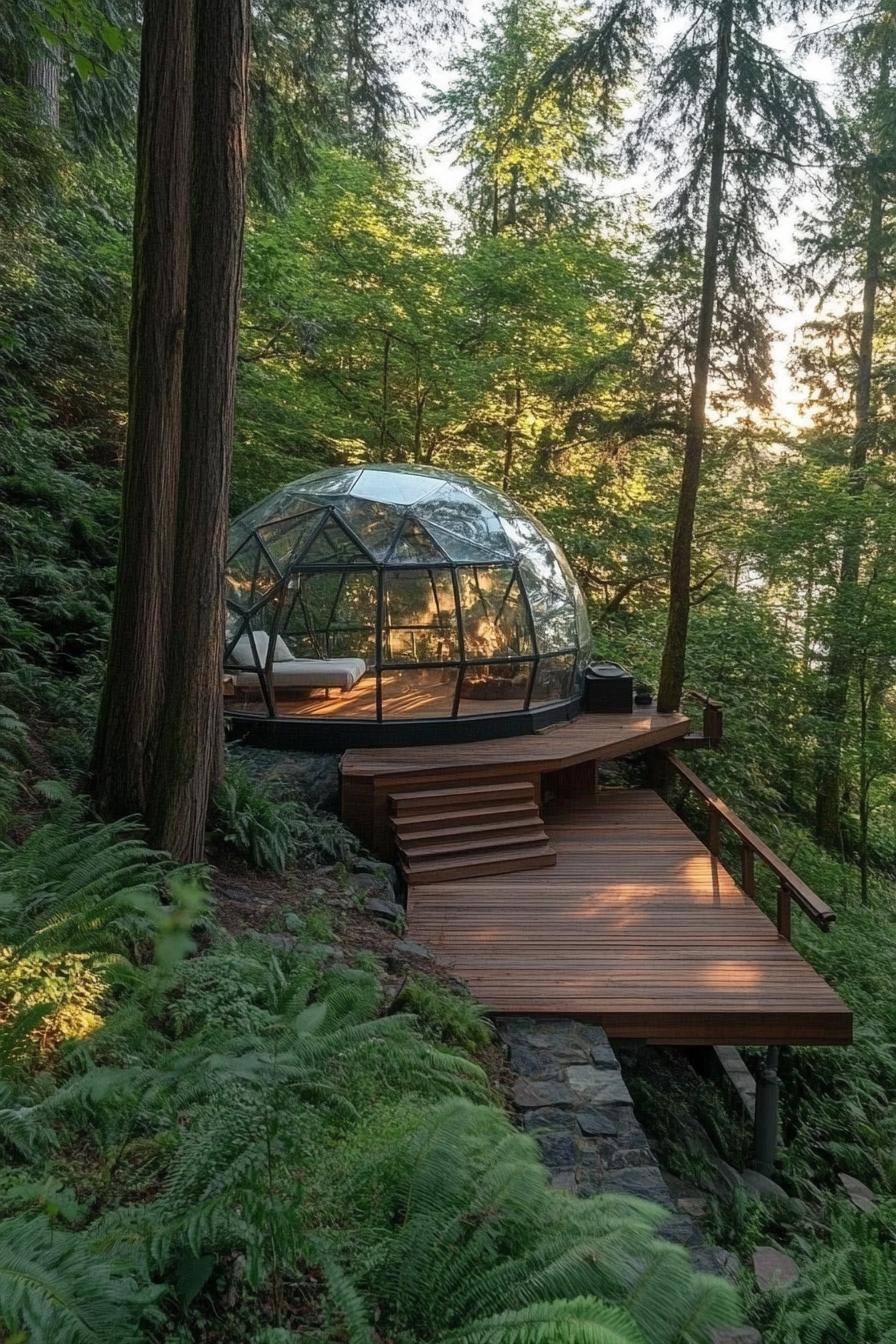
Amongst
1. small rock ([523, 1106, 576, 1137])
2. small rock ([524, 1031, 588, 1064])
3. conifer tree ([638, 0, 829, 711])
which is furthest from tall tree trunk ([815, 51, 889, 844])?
small rock ([523, 1106, 576, 1137])

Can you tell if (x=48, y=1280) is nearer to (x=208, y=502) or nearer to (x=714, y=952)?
(x=208, y=502)

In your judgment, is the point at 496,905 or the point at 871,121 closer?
the point at 496,905

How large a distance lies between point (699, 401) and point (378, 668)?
531 centimetres

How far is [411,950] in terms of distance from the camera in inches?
227

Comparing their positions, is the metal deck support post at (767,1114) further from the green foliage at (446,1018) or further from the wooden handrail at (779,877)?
the green foliage at (446,1018)

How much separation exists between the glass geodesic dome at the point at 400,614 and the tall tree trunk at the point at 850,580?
17.1 feet

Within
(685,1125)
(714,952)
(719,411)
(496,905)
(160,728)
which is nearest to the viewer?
(160,728)

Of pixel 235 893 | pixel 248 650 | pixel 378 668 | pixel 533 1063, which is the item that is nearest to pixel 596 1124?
pixel 533 1063

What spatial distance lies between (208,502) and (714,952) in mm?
4858

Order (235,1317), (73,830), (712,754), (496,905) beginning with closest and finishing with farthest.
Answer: (235,1317), (73,830), (496,905), (712,754)

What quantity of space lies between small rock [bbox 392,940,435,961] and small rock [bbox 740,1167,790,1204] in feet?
8.28

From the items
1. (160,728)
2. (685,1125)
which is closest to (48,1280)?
(160,728)

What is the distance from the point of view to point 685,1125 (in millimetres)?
5617

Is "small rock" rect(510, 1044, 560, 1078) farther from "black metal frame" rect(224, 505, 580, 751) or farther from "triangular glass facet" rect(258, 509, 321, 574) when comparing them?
"triangular glass facet" rect(258, 509, 321, 574)
